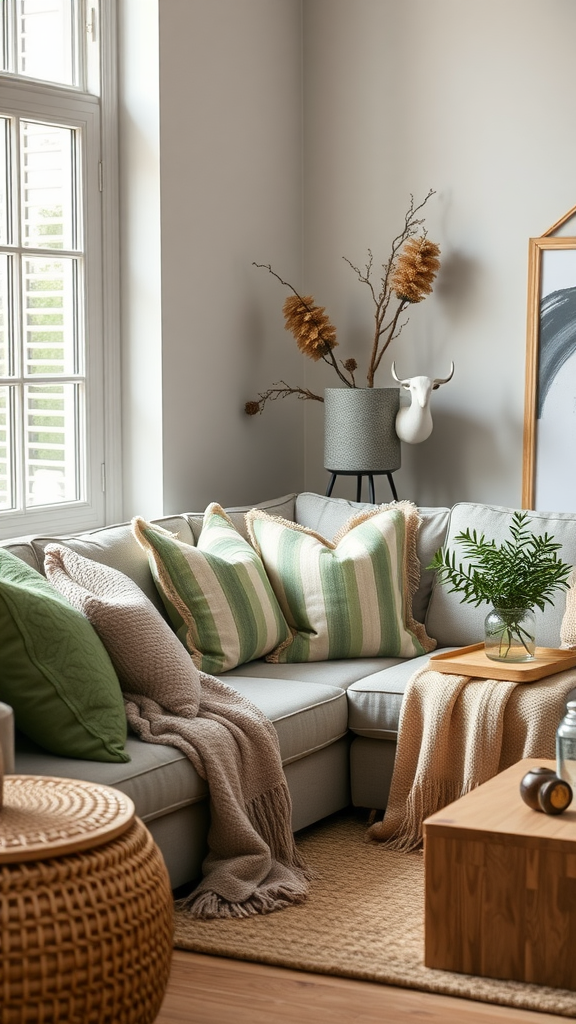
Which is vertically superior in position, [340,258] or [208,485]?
[340,258]

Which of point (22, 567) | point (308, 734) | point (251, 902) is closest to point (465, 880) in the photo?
point (251, 902)

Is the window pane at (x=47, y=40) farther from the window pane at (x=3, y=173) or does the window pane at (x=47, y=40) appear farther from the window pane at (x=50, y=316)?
the window pane at (x=50, y=316)

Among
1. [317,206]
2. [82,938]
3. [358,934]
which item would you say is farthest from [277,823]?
[317,206]

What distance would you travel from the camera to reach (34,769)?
2643 millimetres

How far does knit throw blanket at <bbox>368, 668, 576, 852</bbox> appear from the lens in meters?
3.19

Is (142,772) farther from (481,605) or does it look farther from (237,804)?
(481,605)

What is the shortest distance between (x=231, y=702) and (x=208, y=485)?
1310 mm

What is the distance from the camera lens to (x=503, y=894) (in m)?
2.49

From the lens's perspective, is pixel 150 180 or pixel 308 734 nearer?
pixel 308 734

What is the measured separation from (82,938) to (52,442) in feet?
7.21

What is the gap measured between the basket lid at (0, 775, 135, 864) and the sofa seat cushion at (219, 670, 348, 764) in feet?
3.28

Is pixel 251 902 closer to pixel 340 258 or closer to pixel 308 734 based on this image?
pixel 308 734

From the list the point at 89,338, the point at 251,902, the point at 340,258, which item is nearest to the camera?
the point at 251,902

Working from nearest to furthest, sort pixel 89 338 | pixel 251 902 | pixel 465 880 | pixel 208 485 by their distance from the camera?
pixel 465 880 → pixel 251 902 → pixel 89 338 → pixel 208 485
